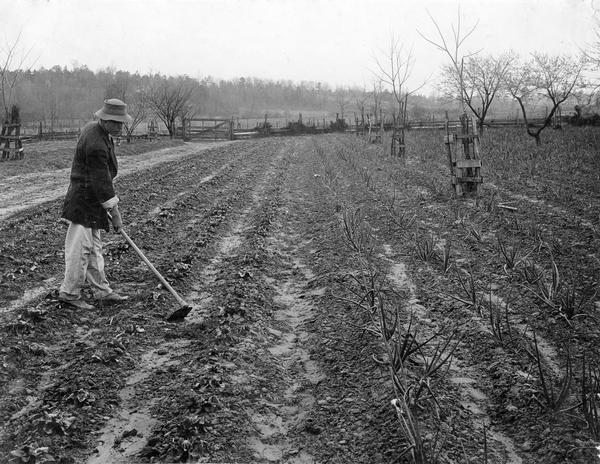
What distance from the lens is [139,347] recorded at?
158 inches

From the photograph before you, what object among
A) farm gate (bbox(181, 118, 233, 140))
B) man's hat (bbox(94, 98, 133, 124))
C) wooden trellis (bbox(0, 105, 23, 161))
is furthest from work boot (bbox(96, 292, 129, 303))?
farm gate (bbox(181, 118, 233, 140))

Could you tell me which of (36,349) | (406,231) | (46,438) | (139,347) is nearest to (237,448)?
(46,438)

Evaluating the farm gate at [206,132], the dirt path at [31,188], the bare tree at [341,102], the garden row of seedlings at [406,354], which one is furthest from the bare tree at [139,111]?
the garden row of seedlings at [406,354]

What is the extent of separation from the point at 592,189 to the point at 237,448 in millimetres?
9966

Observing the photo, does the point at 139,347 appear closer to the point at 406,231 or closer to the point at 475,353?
the point at 475,353

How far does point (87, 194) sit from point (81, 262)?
65 centimetres

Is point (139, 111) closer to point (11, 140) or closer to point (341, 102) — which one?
point (11, 140)

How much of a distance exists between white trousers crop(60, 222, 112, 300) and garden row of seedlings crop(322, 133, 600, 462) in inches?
107

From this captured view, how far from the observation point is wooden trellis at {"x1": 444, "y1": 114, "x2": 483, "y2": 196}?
10227mm

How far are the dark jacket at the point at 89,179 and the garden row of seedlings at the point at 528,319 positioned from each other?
274 cm

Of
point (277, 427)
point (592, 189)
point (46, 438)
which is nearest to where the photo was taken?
point (46, 438)

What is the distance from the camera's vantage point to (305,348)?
13.6 ft

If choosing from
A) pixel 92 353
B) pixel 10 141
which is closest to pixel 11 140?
pixel 10 141

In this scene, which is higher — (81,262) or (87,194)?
(87,194)
